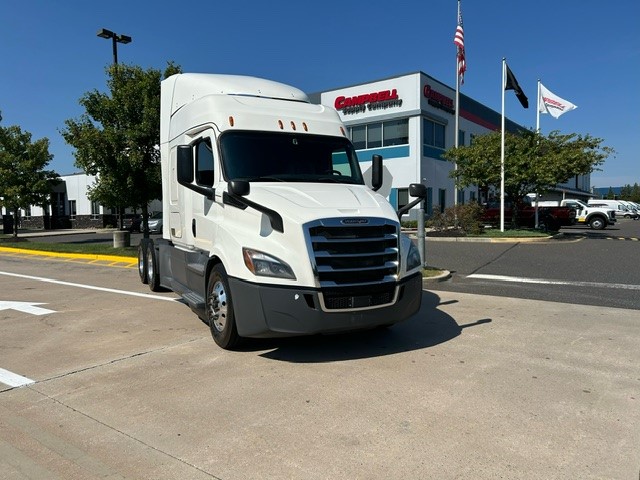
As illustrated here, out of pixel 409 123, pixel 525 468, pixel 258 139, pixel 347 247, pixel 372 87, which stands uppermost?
pixel 372 87

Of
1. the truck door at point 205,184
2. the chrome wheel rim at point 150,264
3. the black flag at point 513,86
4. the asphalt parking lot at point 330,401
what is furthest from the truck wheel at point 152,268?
the black flag at point 513,86

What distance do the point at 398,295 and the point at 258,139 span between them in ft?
8.45

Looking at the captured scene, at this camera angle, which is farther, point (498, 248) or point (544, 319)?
point (498, 248)

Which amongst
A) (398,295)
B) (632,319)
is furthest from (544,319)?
(398,295)

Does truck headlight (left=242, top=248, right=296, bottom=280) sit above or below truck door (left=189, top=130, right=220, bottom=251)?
below

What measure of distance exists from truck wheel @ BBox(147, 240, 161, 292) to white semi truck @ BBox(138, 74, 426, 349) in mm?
2125

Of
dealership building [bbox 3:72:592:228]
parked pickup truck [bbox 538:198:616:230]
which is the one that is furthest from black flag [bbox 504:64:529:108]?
parked pickup truck [bbox 538:198:616:230]

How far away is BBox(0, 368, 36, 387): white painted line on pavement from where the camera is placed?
4680 mm

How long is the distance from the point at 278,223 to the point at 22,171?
26.2 metres

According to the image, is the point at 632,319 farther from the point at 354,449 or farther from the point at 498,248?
the point at 498,248

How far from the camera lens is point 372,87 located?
31.2 meters

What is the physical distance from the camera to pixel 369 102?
31.2 meters

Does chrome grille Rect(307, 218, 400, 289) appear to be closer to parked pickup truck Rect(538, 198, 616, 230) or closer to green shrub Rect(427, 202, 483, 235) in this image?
green shrub Rect(427, 202, 483, 235)

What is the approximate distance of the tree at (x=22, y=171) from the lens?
25.2m
